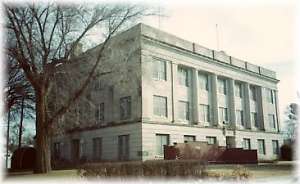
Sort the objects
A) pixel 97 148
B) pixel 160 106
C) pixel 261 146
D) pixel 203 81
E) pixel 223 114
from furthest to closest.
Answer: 1. pixel 261 146
2. pixel 223 114
3. pixel 203 81
4. pixel 97 148
5. pixel 160 106

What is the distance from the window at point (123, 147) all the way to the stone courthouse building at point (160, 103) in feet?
0.32

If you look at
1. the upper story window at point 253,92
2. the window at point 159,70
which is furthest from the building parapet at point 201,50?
the upper story window at point 253,92

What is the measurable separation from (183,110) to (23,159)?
18.4m

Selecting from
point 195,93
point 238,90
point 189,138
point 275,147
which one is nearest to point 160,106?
point 189,138

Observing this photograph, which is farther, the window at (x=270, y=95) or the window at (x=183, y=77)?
the window at (x=270, y=95)

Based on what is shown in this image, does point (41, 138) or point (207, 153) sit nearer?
point (41, 138)

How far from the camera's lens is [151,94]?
35.6 metres

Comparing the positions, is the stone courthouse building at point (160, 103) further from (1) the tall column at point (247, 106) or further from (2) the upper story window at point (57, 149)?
(1) the tall column at point (247, 106)

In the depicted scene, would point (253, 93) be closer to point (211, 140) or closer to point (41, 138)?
point (211, 140)

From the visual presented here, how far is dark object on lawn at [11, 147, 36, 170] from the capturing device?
38875 millimetres

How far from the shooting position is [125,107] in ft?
120

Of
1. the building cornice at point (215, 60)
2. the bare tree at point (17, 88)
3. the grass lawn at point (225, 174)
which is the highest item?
the building cornice at point (215, 60)

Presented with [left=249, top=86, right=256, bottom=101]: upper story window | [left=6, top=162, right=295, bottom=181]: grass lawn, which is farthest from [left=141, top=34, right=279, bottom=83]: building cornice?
[left=6, top=162, right=295, bottom=181]: grass lawn

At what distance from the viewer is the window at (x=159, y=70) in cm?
3700
